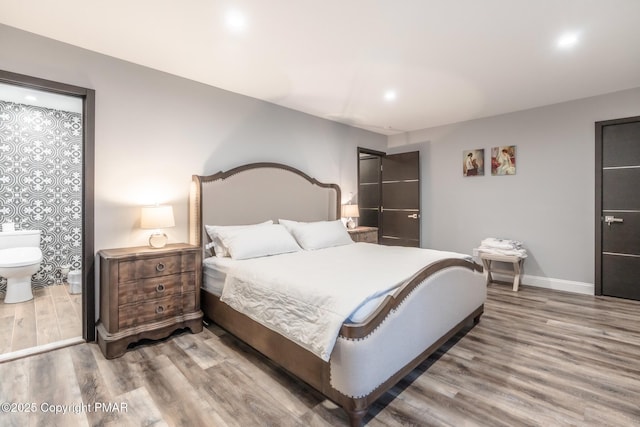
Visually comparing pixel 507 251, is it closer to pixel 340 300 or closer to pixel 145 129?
pixel 340 300

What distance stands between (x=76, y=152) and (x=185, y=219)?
2.47 m

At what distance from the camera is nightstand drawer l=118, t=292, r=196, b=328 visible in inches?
94.5

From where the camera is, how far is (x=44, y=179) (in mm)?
3998

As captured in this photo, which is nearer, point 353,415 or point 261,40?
point 353,415

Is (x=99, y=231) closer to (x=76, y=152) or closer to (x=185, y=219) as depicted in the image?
(x=185, y=219)

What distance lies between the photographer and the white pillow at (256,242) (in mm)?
2892

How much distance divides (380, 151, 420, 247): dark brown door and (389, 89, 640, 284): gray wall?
0.27 meters

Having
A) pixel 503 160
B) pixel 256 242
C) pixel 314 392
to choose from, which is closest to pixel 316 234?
pixel 256 242

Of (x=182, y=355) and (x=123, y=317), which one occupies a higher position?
A: (x=123, y=317)

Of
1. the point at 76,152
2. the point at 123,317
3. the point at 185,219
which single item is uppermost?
the point at 76,152

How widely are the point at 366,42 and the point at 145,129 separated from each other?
216cm

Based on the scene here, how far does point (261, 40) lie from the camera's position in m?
2.43

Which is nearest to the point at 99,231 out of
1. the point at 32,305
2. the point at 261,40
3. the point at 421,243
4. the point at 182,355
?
the point at 182,355

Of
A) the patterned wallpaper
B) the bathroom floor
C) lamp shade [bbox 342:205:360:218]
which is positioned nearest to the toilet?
the bathroom floor
